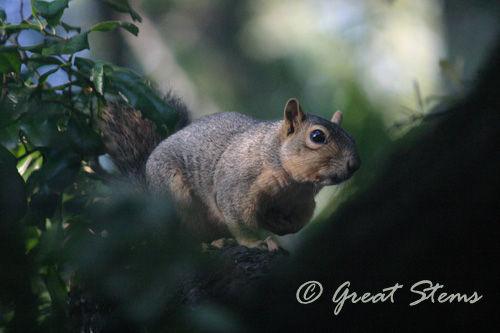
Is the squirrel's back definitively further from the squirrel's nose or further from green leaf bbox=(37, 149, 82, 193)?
the squirrel's nose

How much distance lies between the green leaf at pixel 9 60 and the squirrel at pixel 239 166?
30 centimetres

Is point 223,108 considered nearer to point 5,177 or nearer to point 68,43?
point 68,43

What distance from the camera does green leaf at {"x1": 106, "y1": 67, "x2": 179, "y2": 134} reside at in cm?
110

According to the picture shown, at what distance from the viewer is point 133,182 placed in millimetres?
1356

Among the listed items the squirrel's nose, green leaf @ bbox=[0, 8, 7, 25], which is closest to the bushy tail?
green leaf @ bbox=[0, 8, 7, 25]

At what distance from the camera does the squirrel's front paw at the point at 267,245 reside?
3.58 feet

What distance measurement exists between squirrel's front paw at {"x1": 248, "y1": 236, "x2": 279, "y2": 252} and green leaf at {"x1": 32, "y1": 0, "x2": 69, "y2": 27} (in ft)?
2.60

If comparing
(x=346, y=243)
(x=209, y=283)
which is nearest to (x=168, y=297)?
(x=209, y=283)

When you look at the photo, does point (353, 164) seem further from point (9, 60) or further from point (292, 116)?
point (9, 60)

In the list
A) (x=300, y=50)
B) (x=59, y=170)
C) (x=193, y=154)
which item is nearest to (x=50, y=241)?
(x=59, y=170)

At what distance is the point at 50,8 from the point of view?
1.11 metres

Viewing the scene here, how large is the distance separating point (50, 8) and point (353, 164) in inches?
34.6

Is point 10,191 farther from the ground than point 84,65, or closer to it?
closer to it

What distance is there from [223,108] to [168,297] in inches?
44.1
